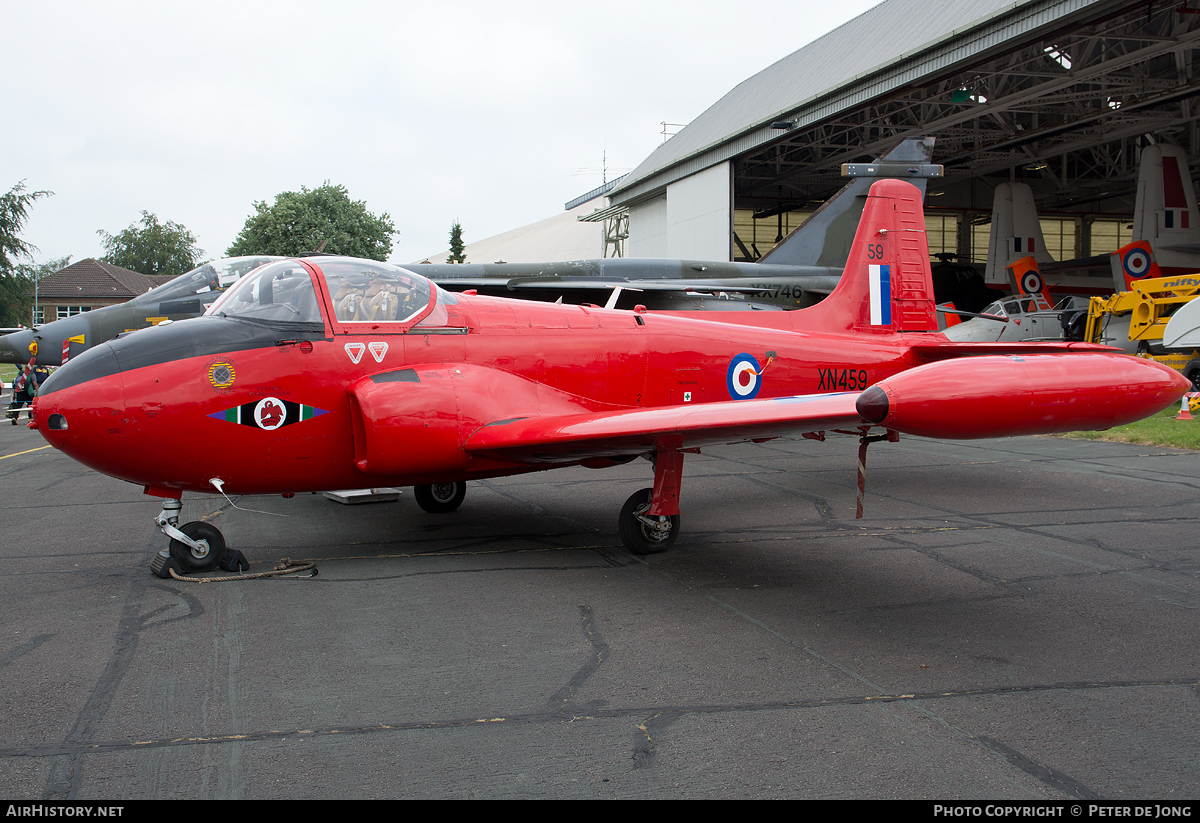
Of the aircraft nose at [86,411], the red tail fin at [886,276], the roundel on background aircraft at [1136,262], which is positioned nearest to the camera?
the aircraft nose at [86,411]

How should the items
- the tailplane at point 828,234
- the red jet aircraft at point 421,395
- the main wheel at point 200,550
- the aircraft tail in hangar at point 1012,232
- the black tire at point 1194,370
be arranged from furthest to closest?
the aircraft tail in hangar at point 1012,232, the tailplane at point 828,234, the black tire at point 1194,370, the main wheel at point 200,550, the red jet aircraft at point 421,395

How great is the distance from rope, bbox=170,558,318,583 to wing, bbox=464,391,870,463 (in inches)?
58.0

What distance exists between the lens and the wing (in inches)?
178

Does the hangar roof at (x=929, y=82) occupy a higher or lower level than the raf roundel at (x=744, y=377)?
higher

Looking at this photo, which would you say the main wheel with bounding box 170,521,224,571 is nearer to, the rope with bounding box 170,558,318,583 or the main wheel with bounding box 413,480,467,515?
the rope with bounding box 170,558,318,583

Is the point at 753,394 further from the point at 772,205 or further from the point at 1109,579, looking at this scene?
the point at 772,205

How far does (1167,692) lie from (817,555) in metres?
2.84

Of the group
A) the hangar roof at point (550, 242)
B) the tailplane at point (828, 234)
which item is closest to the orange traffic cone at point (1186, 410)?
the tailplane at point (828, 234)

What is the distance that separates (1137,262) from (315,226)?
54913 mm

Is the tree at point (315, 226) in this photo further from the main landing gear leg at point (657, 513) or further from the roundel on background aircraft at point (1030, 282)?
the main landing gear leg at point (657, 513)

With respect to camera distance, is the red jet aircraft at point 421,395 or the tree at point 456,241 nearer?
the red jet aircraft at point 421,395

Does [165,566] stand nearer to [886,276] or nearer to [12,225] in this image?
[886,276]

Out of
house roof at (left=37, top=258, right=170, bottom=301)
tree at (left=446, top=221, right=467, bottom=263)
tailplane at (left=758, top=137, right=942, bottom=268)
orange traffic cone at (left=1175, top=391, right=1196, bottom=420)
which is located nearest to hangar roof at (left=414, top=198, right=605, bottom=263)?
tree at (left=446, top=221, right=467, bottom=263)

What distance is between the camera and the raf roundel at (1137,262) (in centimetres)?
2427
